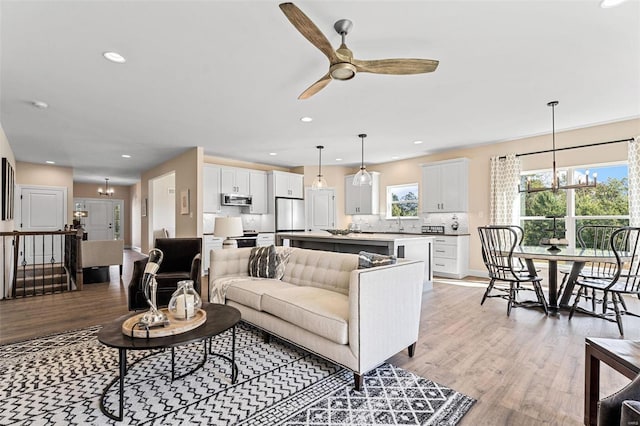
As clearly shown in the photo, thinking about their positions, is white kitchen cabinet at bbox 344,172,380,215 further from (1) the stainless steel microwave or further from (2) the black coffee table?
(2) the black coffee table

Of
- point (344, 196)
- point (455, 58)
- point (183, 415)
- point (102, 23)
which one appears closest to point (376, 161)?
point (344, 196)

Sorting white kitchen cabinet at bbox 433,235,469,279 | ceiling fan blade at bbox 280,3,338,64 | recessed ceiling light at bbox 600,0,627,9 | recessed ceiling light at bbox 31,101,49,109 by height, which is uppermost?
recessed ceiling light at bbox 600,0,627,9

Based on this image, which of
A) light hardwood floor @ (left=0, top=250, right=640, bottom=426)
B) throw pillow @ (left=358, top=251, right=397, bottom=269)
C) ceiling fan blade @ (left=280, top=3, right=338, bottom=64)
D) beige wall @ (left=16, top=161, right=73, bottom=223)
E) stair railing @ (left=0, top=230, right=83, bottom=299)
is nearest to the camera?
ceiling fan blade @ (left=280, top=3, right=338, bottom=64)

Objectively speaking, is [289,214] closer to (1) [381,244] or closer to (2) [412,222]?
(2) [412,222]

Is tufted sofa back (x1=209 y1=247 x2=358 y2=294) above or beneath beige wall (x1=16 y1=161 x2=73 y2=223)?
beneath

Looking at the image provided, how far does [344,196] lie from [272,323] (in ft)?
20.3

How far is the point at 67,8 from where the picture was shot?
6.77 feet

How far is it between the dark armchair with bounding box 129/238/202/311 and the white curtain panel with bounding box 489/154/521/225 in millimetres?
5219

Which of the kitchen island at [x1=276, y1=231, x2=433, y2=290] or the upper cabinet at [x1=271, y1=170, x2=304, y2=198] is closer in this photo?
the kitchen island at [x1=276, y1=231, x2=433, y2=290]

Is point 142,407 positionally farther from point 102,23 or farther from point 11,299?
point 11,299

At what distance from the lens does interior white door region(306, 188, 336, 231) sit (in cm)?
825

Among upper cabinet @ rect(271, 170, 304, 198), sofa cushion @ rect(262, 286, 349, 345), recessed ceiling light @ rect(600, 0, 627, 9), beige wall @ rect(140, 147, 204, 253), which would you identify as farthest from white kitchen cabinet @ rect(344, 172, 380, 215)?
recessed ceiling light @ rect(600, 0, 627, 9)

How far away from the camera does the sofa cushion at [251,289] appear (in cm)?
291

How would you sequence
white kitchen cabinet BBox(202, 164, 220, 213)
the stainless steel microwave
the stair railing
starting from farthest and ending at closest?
the stainless steel microwave < white kitchen cabinet BBox(202, 164, 220, 213) < the stair railing
